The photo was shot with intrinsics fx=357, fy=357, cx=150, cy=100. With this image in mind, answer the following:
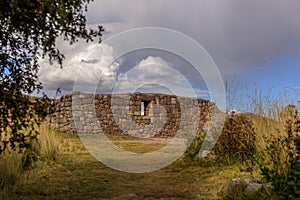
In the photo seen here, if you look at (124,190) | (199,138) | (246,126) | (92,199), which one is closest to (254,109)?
(246,126)

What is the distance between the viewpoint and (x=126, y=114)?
1800 cm

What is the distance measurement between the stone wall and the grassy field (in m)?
9.03

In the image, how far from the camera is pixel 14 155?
567 centimetres

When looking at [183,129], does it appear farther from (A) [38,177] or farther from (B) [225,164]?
(A) [38,177]

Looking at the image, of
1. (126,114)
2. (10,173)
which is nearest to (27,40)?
(10,173)

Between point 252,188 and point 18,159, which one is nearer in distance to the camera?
point 252,188

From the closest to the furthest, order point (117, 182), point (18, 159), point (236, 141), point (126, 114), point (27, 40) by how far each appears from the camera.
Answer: point (27, 40) → point (18, 159) → point (117, 182) → point (236, 141) → point (126, 114)

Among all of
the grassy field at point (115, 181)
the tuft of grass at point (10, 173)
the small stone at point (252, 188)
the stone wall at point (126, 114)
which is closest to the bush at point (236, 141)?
the grassy field at point (115, 181)

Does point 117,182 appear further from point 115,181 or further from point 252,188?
point 252,188

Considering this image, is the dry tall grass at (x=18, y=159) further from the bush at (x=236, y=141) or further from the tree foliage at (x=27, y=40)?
the bush at (x=236, y=141)

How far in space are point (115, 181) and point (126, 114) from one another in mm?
11970

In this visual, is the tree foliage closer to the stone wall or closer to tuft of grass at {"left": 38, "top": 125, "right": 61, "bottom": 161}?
tuft of grass at {"left": 38, "top": 125, "right": 61, "bottom": 161}

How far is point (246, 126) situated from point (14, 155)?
4315 mm

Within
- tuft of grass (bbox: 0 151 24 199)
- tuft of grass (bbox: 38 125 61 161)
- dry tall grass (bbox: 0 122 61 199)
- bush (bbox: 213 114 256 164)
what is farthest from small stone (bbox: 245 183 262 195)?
tuft of grass (bbox: 38 125 61 161)
